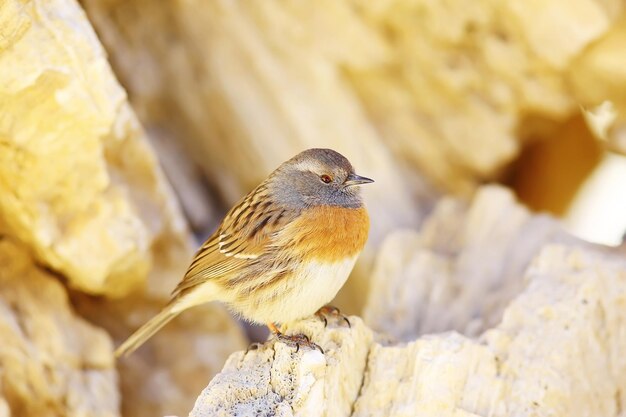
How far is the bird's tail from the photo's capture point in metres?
5.16

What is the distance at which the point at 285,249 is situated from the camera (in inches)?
186

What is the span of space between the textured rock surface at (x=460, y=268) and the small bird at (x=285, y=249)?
0.91 meters

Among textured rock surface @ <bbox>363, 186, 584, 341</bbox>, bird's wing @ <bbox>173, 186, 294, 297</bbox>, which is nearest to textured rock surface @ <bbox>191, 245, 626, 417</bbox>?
textured rock surface @ <bbox>363, 186, 584, 341</bbox>

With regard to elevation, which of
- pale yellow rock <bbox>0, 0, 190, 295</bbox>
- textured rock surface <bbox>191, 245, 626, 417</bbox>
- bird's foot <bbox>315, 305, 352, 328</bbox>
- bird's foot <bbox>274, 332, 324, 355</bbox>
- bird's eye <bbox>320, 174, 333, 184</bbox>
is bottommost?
textured rock surface <bbox>191, 245, 626, 417</bbox>

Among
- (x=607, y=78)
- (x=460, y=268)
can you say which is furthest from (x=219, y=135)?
(x=607, y=78)

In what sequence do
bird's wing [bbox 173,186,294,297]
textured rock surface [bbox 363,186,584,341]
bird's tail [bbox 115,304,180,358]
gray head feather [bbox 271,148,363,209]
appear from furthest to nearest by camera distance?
textured rock surface [bbox 363,186,584,341], bird's tail [bbox 115,304,180,358], gray head feather [bbox 271,148,363,209], bird's wing [bbox 173,186,294,297]

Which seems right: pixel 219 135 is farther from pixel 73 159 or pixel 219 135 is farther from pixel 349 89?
pixel 73 159

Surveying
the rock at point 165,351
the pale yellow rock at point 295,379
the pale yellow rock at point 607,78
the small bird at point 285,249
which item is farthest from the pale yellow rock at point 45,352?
the pale yellow rock at point 607,78

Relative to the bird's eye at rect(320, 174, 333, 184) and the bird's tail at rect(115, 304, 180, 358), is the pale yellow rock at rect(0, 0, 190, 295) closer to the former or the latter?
the bird's tail at rect(115, 304, 180, 358)

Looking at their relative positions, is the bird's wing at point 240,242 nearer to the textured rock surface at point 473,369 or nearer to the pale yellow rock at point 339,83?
the textured rock surface at point 473,369

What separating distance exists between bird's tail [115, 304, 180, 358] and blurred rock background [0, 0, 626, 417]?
0.48 feet

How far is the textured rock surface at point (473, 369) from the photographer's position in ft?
12.8

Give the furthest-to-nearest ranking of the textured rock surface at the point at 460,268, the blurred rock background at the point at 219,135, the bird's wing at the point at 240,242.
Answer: the textured rock surface at the point at 460,268 < the bird's wing at the point at 240,242 < the blurred rock background at the point at 219,135

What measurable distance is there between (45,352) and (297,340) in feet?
5.79
